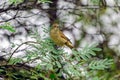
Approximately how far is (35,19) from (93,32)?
2.91 feet

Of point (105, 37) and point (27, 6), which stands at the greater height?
point (27, 6)

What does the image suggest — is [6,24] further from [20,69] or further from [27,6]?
[27,6]

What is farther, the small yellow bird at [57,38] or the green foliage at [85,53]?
the small yellow bird at [57,38]

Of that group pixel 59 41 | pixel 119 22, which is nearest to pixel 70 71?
pixel 59 41

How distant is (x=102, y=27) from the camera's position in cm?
550

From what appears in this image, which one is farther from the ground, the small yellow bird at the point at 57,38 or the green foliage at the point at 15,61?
the small yellow bird at the point at 57,38

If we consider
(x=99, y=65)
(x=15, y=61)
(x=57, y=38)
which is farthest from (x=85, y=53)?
(x=15, y=61)

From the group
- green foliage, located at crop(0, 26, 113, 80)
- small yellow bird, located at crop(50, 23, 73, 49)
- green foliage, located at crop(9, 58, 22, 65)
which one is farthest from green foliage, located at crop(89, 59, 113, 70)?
green foliage, located at crop(9, 58, 22, 65)

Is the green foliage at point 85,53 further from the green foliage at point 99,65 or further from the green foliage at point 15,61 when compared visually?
the green foliage at point 15,61

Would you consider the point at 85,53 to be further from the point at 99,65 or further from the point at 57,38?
the point at 57,38

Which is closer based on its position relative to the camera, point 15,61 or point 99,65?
point 99,65

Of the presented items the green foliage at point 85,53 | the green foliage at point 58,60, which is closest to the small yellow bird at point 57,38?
the green foliage at point 58,60

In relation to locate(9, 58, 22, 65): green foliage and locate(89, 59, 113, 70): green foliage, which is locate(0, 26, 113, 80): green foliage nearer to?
locate(89, 59, 113, 70): green foliage

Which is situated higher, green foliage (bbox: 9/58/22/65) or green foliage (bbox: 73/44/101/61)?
green foliage (bbox: 73/44/101/61)
